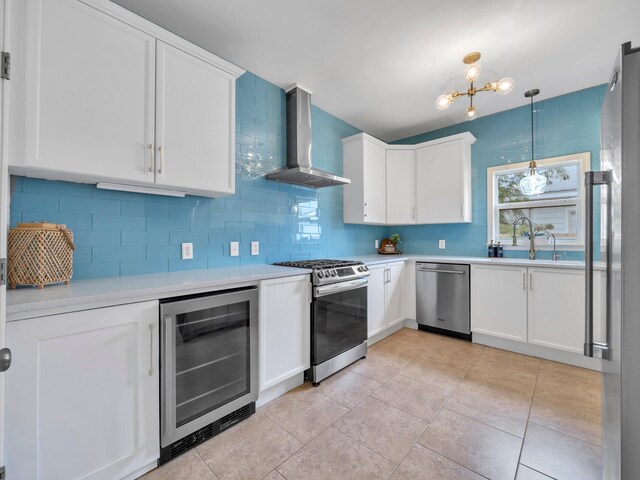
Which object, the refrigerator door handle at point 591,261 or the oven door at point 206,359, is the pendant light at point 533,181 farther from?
the oven door at point 206,359

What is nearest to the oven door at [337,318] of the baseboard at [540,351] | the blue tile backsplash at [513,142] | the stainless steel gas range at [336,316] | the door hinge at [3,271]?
the stainless steel gas range at [336,316]

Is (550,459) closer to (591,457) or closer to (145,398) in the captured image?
(591,457)

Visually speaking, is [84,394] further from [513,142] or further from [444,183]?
[513,142]

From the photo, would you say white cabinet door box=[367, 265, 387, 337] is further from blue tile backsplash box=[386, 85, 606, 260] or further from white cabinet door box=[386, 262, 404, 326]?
blue tile backsplash box=[386, 85, 606, 260]

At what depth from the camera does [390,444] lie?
162 cm

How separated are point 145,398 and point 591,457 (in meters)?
2.39

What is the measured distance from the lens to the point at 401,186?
391 cm

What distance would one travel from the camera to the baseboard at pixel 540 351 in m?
2.55

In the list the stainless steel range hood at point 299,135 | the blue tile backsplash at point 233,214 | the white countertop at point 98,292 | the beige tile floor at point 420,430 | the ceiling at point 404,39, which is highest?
the ceiling at point 404,39

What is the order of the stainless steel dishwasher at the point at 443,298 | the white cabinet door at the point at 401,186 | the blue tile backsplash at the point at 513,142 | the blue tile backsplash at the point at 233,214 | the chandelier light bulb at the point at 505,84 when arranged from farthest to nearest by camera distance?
the white cabinet door at the point at 401,186, the stainless steel dishwasher at the point at 443,298, the blue tile backsplash at the point at 513,142, the chandelier light bulb at the point at 505,84, the blue tile backsplash at the point at 233,214

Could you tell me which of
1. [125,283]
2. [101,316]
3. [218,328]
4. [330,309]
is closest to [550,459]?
[330,309]

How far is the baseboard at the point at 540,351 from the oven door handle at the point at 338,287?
1602 mm

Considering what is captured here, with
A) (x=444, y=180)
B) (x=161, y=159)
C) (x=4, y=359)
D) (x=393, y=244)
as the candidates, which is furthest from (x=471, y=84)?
(x=4, y=359)

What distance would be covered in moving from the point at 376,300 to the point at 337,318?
30.6 inches
